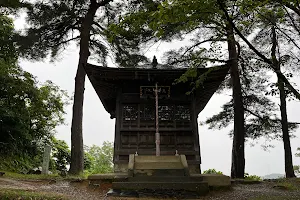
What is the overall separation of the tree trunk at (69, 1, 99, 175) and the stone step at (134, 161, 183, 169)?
202 inches

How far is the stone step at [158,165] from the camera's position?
7795 millimetres

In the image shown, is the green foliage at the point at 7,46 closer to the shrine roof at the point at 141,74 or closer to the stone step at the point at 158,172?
the shrine roof at the point at 141,74

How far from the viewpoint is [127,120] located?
10.7 metres

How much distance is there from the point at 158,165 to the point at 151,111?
10.5 ft

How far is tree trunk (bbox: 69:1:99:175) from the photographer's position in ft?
40.3

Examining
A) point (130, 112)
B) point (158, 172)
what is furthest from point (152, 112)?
point (158, 172)

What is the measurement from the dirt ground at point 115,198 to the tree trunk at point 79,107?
2878mm

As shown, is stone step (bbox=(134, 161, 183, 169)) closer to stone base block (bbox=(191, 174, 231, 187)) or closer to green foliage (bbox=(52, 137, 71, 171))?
stone base block (bbox=(191, 174, 231, 187))

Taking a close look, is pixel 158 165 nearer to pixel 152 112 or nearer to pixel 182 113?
pixel 152 112

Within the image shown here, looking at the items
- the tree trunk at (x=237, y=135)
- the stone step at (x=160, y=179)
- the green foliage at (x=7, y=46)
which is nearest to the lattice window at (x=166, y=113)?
the tree trunk at (x=237, y=135)

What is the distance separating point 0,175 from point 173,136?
6293 millimetres

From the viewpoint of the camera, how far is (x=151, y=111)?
1080cm

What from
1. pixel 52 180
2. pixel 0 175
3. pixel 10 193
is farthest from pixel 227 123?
pixel 10 193

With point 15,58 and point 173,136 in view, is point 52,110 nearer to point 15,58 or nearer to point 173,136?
point 15,58
